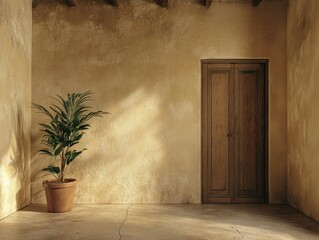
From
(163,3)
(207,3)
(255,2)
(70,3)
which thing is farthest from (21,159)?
(255,2)

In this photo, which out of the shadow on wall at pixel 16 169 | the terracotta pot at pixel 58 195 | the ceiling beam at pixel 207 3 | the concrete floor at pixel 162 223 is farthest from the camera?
the ceiling beam at pixel 207 3

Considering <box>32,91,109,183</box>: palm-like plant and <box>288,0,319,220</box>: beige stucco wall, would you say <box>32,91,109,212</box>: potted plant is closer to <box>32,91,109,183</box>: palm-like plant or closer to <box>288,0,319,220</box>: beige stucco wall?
<box>32,91,109,183</box>: palm-like plant

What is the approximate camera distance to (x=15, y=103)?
181 inches

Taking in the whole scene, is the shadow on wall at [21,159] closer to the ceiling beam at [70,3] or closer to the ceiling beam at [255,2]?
the ceiling beam at [70,3]

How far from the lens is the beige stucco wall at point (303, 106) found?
414 cm

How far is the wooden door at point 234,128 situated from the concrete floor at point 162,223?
42cm

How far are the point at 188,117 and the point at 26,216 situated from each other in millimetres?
2555

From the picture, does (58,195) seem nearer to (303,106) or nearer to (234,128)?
(234,128)

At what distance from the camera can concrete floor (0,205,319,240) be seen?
347 cm

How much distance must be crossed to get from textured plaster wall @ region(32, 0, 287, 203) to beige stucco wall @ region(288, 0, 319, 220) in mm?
244

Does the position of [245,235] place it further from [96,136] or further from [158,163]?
[96,136]

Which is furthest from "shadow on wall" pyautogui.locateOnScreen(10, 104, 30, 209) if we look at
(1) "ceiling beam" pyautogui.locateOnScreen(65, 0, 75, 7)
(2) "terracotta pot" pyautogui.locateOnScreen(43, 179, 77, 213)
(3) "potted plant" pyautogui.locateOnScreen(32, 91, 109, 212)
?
(1) "ceiling beam" pyautogui.locateOnScreen(65, 0, 75, 7)

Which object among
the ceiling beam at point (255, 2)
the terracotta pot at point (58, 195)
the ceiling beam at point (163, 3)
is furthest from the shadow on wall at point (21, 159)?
the ceiling beam at point (255, 2)

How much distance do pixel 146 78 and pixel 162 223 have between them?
2.17 metres
